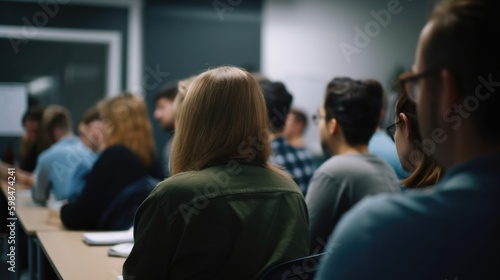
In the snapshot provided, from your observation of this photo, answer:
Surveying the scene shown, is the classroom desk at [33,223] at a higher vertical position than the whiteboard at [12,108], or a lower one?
lower

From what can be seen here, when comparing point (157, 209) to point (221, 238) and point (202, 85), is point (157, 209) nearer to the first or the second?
point (221, 238)

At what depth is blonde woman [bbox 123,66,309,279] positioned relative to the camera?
145 cm

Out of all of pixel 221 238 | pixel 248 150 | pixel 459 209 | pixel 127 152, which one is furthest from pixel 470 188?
pixel 127 152

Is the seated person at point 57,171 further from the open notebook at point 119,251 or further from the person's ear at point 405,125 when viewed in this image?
the person's ear at point 405,125

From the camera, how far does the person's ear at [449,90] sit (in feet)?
2.53

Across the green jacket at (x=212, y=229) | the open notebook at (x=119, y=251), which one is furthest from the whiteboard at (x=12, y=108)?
the green jacket at (x=212, y=229)

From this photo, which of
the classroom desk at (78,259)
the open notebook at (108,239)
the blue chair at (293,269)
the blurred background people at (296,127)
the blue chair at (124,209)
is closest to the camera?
the blue chair at (293,269)

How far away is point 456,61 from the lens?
76 centimetres

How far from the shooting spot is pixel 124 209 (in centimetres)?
276

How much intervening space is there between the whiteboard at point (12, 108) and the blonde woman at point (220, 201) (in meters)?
3.72

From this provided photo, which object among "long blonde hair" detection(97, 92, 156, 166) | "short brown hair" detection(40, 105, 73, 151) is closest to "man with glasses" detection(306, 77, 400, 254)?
"long blonde hair" detection(97, 92, 156, 166)

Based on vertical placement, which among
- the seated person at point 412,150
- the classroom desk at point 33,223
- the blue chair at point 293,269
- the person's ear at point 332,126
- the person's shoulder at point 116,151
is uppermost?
the seated person at point 412,150

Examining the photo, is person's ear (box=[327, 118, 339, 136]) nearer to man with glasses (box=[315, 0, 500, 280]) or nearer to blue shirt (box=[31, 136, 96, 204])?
man with glasses (box=[315, 0, 500, 280])

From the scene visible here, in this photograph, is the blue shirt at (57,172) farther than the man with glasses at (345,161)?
Yes
